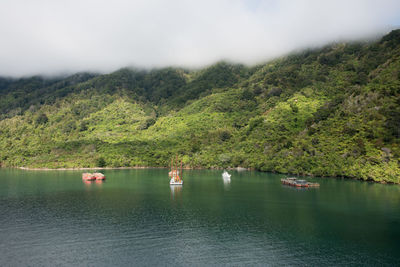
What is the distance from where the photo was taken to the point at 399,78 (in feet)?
472

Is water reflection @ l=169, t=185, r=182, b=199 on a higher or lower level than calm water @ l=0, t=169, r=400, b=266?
higher

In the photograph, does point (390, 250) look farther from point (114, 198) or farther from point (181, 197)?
point (114, 198)

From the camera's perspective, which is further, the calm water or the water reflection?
the water reflection

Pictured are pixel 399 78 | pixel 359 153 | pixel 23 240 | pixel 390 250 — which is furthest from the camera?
pixel 399 78

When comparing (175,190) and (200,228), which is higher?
(175,190)

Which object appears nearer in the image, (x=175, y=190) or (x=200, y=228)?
(x=200, y=228)

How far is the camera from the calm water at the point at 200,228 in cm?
4103

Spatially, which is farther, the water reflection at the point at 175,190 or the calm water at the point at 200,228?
the water reflection at the point at 175,190

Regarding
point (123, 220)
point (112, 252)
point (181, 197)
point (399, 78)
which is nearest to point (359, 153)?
point (399, 78)

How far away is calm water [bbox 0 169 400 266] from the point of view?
4103 centimetres

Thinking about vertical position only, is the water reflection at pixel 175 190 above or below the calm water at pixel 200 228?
above

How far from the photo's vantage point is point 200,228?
5344cm

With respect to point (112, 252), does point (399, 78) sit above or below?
above

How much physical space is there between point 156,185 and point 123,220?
48.9 meters
